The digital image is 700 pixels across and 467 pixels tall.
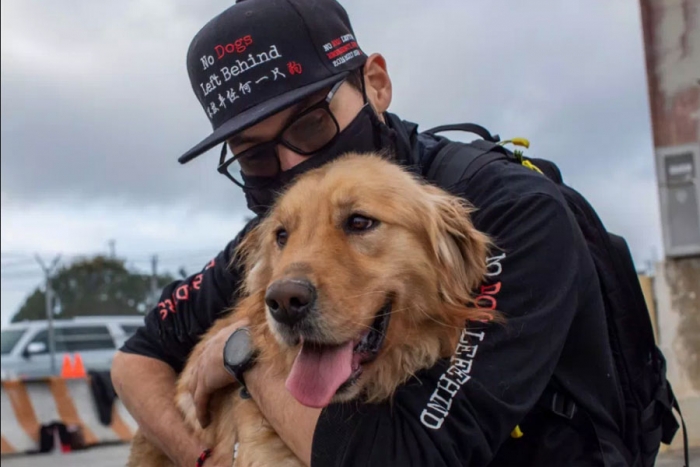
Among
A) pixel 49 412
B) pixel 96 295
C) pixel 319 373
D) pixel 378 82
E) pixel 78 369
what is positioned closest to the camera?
pixel 319 373

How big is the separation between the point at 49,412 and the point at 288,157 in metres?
11.1

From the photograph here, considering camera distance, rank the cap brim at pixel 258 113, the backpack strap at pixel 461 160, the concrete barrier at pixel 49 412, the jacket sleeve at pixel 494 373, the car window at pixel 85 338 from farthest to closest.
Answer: the car window at pixel 85 338
the concrete barrier at pixel 49 412
the cap brim at pixel 258 113
the backpack strap at pixel 461 160
the jacket sleeve at pixel 494 373

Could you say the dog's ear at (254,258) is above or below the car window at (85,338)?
above

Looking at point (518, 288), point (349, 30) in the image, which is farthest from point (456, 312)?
point (349, 30)

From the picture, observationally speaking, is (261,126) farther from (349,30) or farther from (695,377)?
(695,377)

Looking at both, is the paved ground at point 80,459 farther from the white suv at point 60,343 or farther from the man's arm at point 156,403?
the white suv at point 60,343

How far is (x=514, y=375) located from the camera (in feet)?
8.08

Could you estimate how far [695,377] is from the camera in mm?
7570

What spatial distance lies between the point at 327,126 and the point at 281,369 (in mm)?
923

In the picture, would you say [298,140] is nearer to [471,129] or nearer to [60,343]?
[471,129]

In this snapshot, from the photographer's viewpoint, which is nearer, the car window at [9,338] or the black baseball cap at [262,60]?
the black baseball cap at [262,60]

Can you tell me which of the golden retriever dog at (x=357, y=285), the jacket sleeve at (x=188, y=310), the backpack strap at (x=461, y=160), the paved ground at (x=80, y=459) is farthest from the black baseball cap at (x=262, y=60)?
the paved ground at (x=80, y=459)

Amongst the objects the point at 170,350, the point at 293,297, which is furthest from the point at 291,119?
the point at 170,350

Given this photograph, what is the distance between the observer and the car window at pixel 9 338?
70.9 ft
